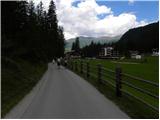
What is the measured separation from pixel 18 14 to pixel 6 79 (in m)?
27.2

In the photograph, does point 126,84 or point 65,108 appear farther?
point 126,84

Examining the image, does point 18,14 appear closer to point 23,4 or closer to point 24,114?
point 23,4

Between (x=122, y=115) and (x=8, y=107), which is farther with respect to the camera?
(x=8, y=107)

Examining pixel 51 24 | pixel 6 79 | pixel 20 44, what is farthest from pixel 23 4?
pixel 51 24

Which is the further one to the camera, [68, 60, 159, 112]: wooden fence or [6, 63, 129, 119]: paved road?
[68, 60, 159, 112]: wooden fence

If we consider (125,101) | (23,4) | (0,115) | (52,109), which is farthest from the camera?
(23,4)

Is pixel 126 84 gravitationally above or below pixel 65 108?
above

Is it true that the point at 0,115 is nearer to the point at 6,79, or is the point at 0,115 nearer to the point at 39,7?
the point at 6,79

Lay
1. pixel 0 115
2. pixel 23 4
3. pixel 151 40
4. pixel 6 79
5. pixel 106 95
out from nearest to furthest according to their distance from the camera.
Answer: pixel 0 115 < pixel 106 95 < pixel 6 79 < pixel 23 4 < pixel 151 40

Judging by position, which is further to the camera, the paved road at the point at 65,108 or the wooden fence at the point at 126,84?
the wooden fence at the point at 126,84

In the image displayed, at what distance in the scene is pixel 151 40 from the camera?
198 meters

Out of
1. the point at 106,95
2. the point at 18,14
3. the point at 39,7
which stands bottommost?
the point at 106,95

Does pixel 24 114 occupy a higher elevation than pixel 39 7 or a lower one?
lower

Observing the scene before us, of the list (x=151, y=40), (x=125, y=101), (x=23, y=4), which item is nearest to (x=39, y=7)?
(x=23, y=4)
